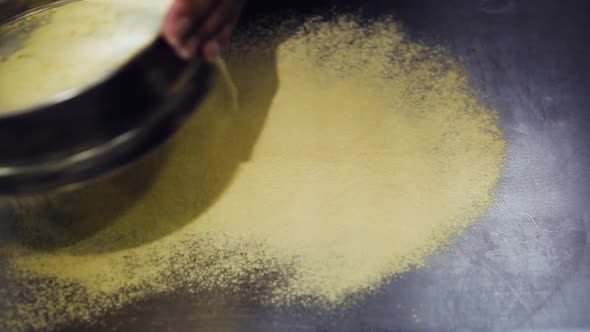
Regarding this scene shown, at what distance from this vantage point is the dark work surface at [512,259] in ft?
3.18

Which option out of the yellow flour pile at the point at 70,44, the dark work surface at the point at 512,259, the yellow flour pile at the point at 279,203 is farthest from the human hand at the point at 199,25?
the dark work surface at the point at 512,259

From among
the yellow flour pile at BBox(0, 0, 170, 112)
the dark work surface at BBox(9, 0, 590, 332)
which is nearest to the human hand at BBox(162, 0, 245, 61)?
the yellow flour pile at BBox(0, 0, 170, 112)

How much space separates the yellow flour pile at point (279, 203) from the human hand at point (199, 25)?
335mm

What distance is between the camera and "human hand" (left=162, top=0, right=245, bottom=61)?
81 centimetres

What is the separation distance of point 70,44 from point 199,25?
324 millimetres

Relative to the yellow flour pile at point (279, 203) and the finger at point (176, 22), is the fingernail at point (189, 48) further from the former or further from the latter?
the yellow flour pile at point (279, 203)

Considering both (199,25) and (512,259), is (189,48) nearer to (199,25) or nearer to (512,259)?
(199,25)

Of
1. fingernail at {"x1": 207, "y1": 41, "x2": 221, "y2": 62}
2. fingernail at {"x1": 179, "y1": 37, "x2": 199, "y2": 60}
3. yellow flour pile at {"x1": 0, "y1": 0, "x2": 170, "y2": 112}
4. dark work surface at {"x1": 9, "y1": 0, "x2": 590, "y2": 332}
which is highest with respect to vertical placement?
fingernail at {"x1": 179, "y1": 37, "x2": 199, "y2": 60}

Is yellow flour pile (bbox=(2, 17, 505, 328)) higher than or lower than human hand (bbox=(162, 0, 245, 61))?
lower

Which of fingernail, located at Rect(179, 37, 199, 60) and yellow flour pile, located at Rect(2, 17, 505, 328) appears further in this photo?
yellow flour pile, located at Rect(2, 17, 505, 328)

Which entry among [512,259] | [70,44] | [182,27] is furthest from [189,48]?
[512,259]

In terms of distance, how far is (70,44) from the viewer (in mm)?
1022

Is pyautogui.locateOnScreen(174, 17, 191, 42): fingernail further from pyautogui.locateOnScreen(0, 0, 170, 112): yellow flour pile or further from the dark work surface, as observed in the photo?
the dark work surface

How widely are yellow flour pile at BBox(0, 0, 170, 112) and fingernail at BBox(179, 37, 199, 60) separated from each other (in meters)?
0.12
